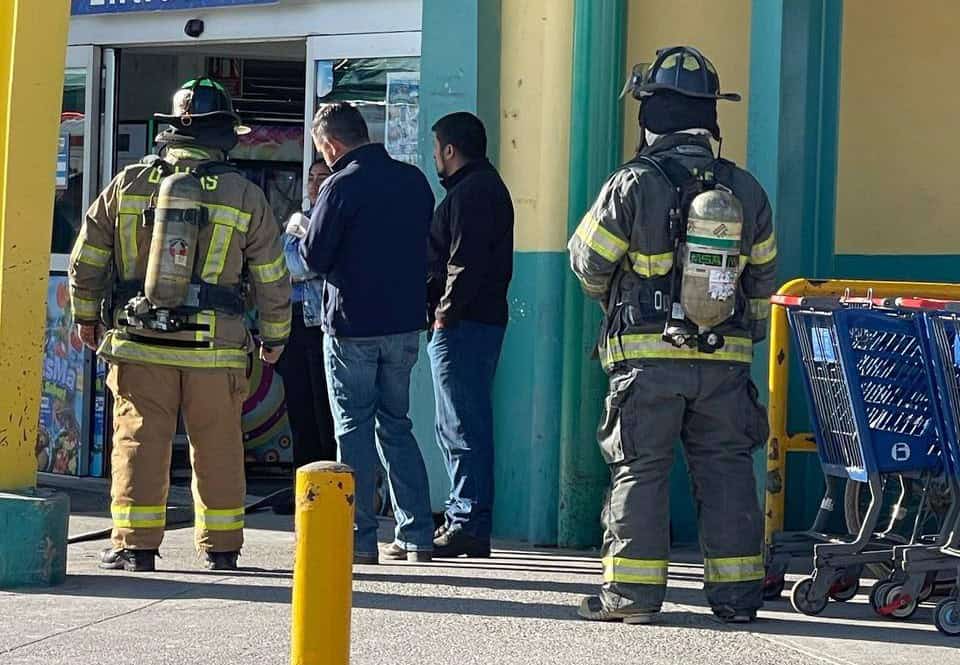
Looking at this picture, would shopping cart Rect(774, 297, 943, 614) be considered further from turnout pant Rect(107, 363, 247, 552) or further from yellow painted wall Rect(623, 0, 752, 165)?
turnout pant Rect(107, 363, 247, 552)

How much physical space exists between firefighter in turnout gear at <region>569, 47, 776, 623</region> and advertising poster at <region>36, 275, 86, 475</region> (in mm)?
4923

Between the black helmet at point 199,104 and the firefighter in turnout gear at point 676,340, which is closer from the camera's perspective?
the firefighter in turnout gear at point 676,340

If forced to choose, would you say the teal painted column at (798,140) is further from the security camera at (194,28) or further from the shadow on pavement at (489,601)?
the security camera at (194,28)

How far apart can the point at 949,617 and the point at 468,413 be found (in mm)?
2572

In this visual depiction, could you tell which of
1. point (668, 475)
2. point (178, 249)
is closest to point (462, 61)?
point (178, 249)

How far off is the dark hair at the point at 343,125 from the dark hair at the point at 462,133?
44 cm

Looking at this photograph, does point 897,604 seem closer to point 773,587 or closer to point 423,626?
point 773,587

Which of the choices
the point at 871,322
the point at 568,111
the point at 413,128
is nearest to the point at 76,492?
the point at 413,128

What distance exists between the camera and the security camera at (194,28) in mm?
10289

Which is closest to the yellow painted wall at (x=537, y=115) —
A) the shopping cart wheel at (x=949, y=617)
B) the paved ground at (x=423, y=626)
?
the paved ground at (x=423, y=626)

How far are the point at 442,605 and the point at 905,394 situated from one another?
6.66 feet

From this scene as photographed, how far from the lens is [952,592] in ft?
22.1

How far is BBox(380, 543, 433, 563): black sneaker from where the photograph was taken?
809cm

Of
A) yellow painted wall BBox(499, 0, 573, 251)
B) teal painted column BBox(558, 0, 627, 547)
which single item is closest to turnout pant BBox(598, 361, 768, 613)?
teal painted column BBox(558, 0, 627, 547)
